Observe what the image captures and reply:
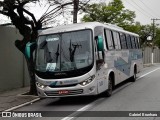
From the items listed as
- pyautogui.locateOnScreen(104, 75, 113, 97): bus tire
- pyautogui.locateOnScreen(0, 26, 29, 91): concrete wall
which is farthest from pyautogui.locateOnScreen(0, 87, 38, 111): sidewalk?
pyautogui.locateOnScreen(104, 75, 113, 97): bus tire

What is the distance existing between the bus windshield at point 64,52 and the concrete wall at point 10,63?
4029 mm

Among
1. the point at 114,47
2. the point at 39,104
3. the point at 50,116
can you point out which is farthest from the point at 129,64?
the point at 50,116

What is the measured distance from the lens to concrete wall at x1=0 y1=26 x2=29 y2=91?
51.4 feet

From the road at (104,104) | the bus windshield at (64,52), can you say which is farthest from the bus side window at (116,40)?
the bus windshield at (64,52)

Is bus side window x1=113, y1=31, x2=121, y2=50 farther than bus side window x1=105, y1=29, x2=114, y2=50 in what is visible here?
Yes

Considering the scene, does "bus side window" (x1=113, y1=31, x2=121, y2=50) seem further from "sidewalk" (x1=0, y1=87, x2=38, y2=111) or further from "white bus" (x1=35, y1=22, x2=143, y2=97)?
"sidewalk" (x1=0, y1=87, x2=38, y2=111)

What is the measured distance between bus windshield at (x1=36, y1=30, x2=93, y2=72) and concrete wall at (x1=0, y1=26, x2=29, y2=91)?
4.03 metres

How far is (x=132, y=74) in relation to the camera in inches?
741

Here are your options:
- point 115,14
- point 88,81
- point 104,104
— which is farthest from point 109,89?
point 115,14

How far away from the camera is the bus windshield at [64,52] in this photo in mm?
11523

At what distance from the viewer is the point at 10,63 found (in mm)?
16344

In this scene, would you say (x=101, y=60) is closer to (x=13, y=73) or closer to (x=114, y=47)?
(x=114, y=47)

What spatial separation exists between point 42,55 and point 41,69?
0.51m

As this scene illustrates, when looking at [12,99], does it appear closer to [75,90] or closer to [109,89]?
[75,90]
